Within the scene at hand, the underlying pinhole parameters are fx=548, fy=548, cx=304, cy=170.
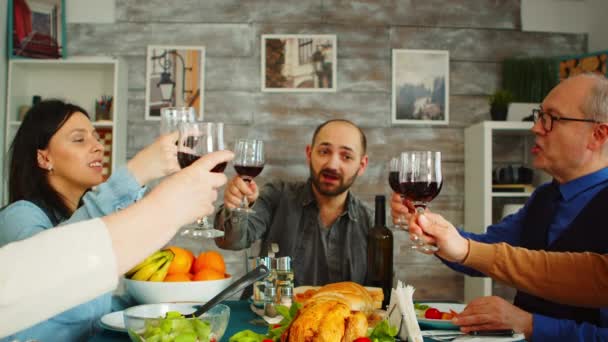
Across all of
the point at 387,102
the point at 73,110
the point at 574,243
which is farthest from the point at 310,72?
the point at 574,243

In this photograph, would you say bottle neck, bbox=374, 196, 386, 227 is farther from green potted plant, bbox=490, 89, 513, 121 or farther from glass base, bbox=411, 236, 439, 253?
green potted plant, bbox=490, 89, 513, 121

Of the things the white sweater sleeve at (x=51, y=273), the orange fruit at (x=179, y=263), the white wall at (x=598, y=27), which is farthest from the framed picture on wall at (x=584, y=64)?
the white sweater sleeve at (x=51, y=273)

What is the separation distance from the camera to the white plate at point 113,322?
1.30m

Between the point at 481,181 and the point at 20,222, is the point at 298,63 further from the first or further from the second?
the point at 20,222

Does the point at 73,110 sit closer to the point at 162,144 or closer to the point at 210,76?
the point at 162,144

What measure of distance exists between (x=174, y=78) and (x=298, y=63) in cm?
79

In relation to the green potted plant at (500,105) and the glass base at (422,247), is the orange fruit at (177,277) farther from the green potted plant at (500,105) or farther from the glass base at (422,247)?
the green potted plant at (500,105)

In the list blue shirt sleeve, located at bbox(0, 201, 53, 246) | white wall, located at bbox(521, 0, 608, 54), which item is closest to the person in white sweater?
blue shirt sleeve, located at bbox(0, 201, 53, 246)

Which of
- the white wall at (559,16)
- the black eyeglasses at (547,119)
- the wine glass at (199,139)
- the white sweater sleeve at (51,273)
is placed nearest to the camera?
the white sweater sleeve at (51,273)

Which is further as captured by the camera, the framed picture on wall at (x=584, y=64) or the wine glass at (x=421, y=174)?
the framed picture on wall at (x=584, y=64)

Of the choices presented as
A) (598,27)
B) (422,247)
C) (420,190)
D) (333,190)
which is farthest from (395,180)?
(598,27)

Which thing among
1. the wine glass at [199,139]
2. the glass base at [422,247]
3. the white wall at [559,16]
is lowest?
the glass base at [422,247]

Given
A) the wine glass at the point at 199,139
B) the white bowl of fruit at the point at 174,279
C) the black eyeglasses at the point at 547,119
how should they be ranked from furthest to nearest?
1. the black eyeglasses at the point at 547,119
2. the white bowl of fruit at the point at 174,279
3. the wine glass at the point at 199,139

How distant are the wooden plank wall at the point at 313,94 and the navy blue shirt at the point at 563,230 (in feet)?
4.64
